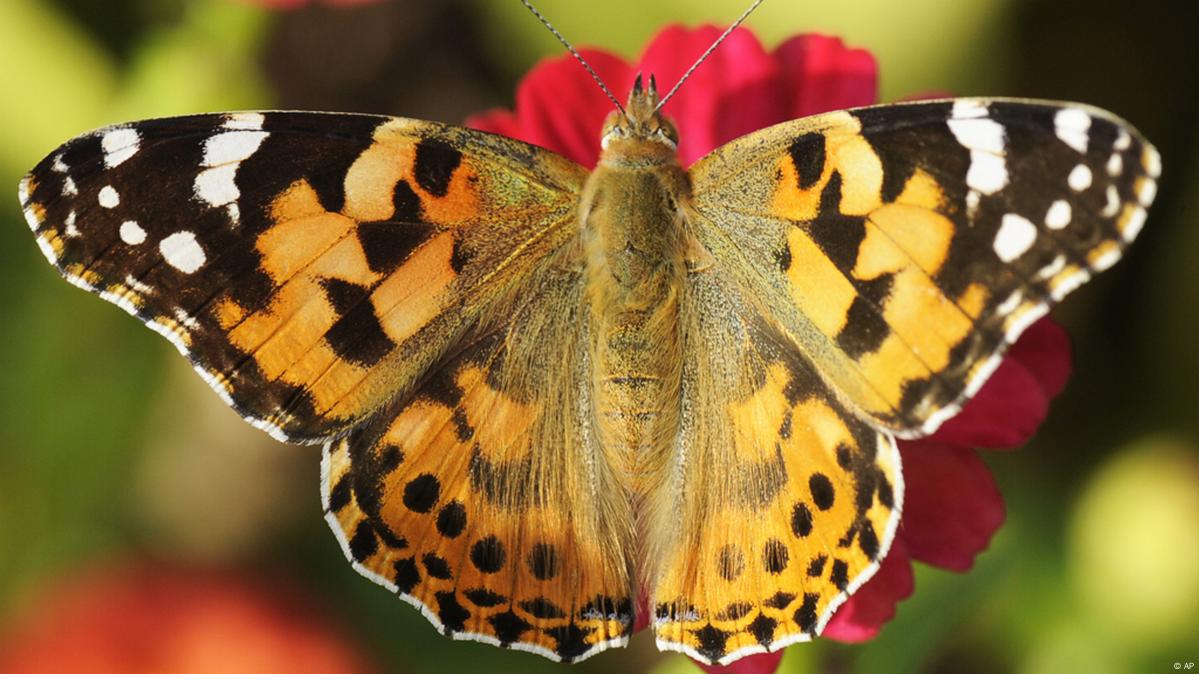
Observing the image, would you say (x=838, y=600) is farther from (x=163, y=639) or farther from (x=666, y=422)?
(x=163, y=639)

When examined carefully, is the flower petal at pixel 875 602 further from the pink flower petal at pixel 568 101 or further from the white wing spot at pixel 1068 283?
the pink flower petal at pixel 568 101

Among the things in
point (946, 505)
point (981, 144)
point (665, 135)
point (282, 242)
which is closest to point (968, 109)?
point (981, 144)

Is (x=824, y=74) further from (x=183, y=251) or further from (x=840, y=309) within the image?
(x=183, y=251)

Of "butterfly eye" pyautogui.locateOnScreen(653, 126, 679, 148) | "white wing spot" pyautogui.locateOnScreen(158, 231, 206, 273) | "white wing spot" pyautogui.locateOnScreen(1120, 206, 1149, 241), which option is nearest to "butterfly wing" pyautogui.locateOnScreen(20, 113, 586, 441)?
"white wing spot" pyautogui.locateOnScreen(158, 231, 206, 273)

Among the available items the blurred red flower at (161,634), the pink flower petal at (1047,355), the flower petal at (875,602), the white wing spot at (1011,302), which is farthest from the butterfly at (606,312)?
the blurred red flower at (161,634)

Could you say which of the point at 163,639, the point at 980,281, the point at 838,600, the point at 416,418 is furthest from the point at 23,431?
the point at 980,281

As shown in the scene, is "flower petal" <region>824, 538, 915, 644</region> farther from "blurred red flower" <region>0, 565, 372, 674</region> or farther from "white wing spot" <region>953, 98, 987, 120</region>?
"blurred red flower" <region>0, 565, 372, 674</region>
